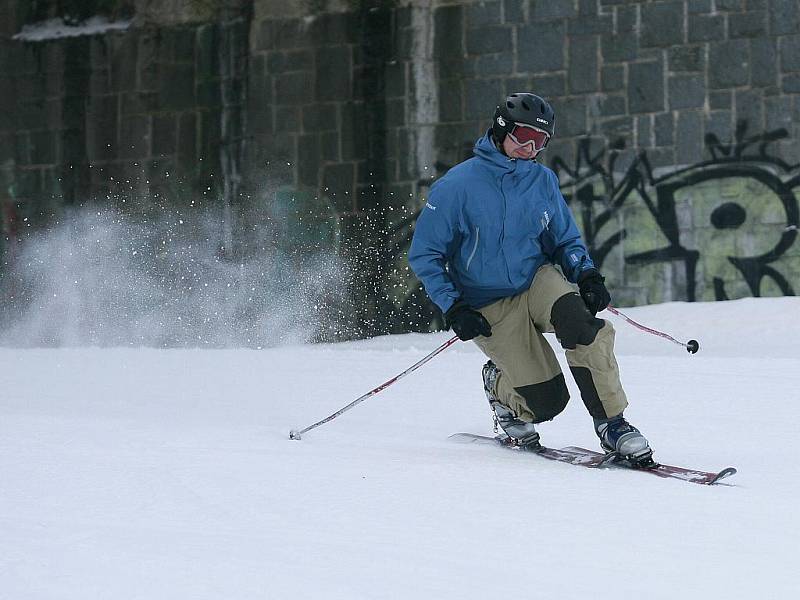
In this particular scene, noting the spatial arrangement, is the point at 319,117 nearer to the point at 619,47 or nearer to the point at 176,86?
the point at 176,86

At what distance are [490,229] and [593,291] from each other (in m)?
0.46

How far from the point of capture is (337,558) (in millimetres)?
3250

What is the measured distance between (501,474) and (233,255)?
786cm

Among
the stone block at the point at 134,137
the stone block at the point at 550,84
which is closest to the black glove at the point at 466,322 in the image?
the stone block at the point at 550,84

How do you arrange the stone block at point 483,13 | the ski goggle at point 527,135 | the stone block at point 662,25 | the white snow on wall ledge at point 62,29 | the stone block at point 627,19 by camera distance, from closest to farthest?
the ski goggle at point 527,135 → the stone block at point 662,25 → the stone block at point 627,19 → the stone block at point 483,13 → the white snow on wall ledge at point 62,29

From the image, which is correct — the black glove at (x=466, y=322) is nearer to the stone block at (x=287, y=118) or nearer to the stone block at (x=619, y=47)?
the stone block at (x=619, y=47)

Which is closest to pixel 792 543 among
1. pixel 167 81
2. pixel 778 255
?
pixel 778 255

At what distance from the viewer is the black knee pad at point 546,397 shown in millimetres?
5113

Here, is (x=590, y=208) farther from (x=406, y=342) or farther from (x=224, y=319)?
(x=224, y=319)

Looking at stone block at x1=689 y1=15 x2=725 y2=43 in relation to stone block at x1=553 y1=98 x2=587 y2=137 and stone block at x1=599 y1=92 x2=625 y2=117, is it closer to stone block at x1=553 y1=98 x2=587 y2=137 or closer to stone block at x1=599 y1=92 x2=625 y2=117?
stone block at x1=599 y1=92 x2=625 y2=117

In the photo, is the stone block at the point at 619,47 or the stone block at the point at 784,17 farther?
the stone block at the point at 619,47

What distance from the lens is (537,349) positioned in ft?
16.8

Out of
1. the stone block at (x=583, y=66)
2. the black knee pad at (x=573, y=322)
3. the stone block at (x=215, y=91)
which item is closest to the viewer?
the black knee pad at (x=573, y=322)

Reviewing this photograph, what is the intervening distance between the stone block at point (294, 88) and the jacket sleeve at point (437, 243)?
6.93m
